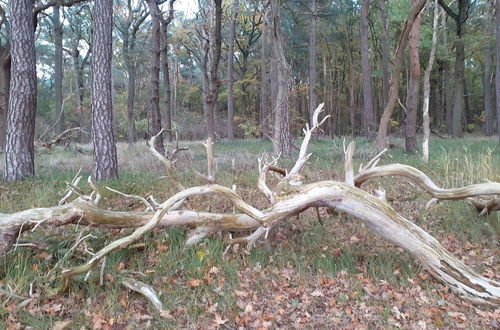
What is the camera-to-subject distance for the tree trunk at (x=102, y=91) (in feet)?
26.0

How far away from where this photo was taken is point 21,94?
7957 millimetres

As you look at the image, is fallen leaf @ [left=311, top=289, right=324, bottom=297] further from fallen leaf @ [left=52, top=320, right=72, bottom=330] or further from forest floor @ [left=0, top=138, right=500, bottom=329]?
fallen leaf @ [left=52, top=320, right=72, bottom=330]

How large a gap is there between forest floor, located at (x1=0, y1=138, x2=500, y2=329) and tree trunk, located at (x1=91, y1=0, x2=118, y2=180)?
5.18 feet

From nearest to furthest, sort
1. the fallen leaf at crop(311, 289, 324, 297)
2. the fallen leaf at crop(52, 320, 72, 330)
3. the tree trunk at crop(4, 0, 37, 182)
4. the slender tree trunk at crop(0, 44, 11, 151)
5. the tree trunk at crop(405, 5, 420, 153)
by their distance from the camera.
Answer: the fallen leaf at crop(52, 320, 72, 330) < the fallen leaf at crop(311, 289, 324, 297) < the tree trunk at crop(4, 0, 37, 182) < the slender tree trunk at crop(0, 44, 11, 151) < the tree trunk at crop(405, 5, 420, 153)

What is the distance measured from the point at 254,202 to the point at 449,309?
3.64 m

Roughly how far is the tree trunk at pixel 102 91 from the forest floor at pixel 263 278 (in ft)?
5.18

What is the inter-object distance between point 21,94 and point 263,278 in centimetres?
658

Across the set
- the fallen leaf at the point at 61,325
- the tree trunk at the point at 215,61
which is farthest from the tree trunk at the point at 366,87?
the fallen leaf at the point at 61,325

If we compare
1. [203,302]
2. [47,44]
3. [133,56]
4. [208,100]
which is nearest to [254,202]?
[203,302]

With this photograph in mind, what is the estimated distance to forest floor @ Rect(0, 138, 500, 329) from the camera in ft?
12.4

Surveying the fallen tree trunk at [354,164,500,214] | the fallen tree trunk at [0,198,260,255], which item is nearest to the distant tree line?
the fallen tree trunk at [0,198,260,255]

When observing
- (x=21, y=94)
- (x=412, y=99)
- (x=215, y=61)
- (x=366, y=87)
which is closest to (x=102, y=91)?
(x=21, y=94)

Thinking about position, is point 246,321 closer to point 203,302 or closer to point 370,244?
point 203,302

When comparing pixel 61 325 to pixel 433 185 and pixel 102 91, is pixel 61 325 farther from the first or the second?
pixel 102 91
